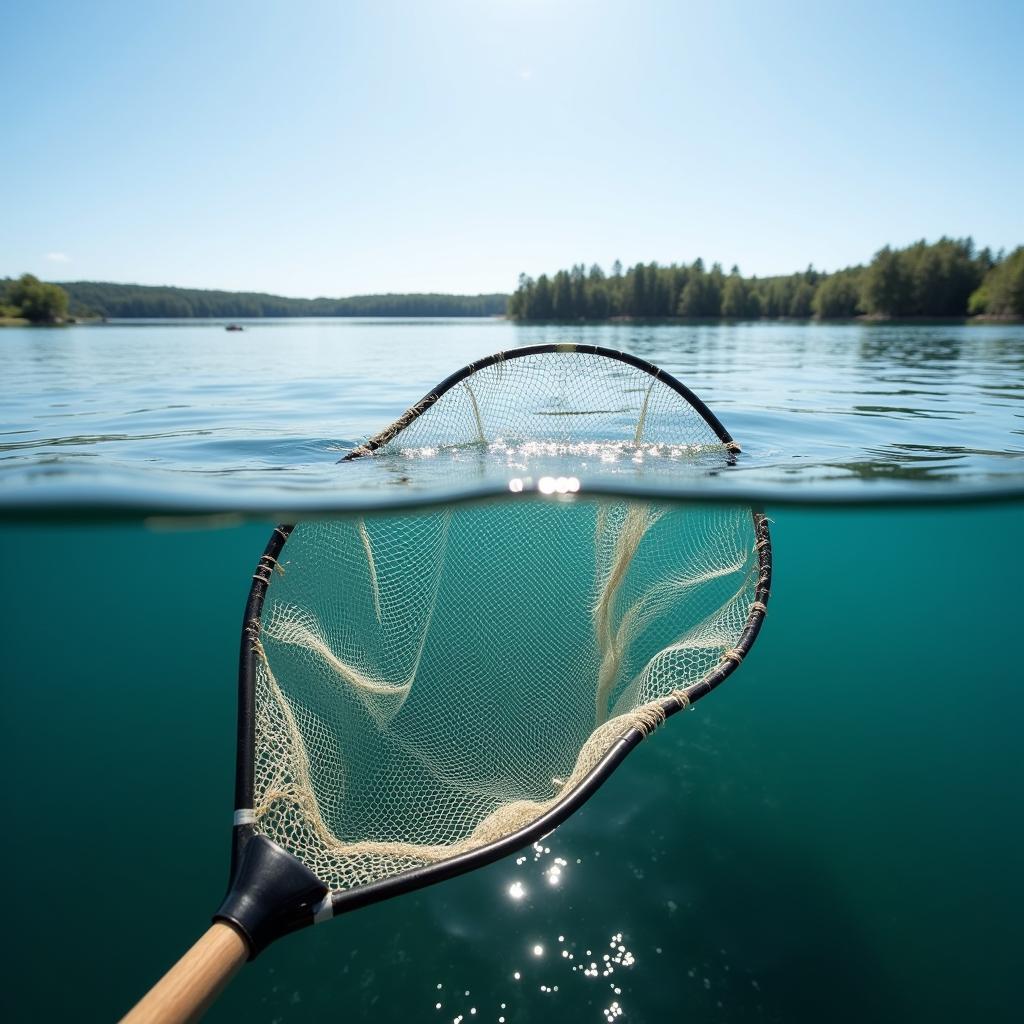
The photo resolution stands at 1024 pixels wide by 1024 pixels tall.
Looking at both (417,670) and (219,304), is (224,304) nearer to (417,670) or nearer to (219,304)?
(219,304)

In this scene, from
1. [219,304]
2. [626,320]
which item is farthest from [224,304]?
[626,320]

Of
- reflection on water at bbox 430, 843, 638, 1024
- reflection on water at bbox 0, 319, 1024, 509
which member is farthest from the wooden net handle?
reflection on water at bbox 0, 319, 1024, 509

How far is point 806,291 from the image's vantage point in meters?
88.2

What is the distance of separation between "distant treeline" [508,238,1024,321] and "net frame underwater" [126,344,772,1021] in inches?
2841

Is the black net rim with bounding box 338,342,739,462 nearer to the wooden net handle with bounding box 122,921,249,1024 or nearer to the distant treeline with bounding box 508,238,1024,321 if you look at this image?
the wooden net handle with bounding box 122,921,249,1024

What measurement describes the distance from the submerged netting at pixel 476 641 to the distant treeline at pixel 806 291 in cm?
7301

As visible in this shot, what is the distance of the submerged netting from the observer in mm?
3461

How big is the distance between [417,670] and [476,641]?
54cm

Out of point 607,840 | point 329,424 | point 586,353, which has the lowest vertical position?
point 607,840

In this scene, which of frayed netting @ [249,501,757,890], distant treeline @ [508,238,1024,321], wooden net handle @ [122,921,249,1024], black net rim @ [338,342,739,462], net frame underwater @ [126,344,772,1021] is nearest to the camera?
wooden net handle @ [122,921,249,1024]

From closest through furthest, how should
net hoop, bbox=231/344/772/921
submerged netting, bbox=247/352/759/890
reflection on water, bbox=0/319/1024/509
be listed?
net hoop, bbox=231/344/772/921 < submerged netting, bbox=247/352/759/890 < reflection on water, bbox=0/319/1024/509

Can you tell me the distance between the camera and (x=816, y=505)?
6113mm

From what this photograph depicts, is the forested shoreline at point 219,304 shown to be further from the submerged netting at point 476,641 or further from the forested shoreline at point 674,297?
the submerged netting at point 476,641

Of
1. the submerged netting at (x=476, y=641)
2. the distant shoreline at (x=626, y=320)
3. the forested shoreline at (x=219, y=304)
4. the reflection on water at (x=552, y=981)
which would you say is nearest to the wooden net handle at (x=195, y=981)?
the submerged netting at (x=476, y=641)
